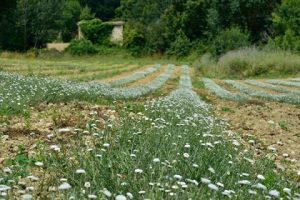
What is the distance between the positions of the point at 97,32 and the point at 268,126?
6939 centimetres

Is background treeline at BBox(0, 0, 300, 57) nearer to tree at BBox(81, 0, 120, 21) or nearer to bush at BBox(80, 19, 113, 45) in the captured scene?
bush at BBox(80, 19, 113, 45)

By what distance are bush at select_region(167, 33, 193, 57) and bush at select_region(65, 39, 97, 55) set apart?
37.8ft

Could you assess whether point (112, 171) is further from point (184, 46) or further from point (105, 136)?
point (184, 46)

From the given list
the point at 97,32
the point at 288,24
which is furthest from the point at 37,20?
the point at 288,24

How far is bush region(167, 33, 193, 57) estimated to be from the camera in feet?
217

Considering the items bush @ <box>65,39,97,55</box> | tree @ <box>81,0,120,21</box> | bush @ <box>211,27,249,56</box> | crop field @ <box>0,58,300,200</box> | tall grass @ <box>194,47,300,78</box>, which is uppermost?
tree @ <box>81,0,120,21</box>

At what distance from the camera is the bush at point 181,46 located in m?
66.2

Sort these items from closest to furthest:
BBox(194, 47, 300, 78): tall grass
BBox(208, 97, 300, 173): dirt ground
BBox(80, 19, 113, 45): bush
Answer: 1. BBox(208, 97, 300, 173): dirt ground
2. BBox(194, 47, 300, 78): tall grass
3. BBox(80, 19, 113, 45): bush

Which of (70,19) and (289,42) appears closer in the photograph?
(289,42)

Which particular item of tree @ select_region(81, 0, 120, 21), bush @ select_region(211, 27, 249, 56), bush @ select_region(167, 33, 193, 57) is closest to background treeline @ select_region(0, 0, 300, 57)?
bush @ select_region(167, 33, 193, 57)

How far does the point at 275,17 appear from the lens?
5569 centimetres

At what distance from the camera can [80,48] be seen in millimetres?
69250

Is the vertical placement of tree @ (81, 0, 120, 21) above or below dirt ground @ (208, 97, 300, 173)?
above

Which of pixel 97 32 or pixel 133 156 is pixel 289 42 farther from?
pixel 133 156
